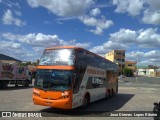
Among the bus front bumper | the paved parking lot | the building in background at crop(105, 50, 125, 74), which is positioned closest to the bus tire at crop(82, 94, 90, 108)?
the paved parking lot

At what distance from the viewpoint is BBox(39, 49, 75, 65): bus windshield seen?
1445 centimetres

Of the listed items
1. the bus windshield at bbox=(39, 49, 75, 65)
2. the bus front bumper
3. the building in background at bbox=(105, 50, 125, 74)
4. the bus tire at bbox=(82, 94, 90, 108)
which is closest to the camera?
the bus front bumper

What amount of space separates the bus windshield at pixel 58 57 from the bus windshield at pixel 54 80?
520 millimetres

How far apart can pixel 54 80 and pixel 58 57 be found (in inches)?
51.1

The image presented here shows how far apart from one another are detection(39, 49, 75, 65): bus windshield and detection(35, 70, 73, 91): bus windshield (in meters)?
0.52

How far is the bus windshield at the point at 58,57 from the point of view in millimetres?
14453

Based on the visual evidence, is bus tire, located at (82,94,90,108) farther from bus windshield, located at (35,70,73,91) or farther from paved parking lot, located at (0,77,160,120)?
bus windshield, located at (35,70,73,91)

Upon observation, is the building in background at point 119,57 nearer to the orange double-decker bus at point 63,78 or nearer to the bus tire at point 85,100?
the bus tire at point 85,100

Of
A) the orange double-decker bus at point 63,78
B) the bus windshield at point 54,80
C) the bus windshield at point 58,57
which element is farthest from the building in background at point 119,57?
the bus windshield at point 54,80

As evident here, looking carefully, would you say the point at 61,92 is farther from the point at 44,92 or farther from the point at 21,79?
the point at 21,79

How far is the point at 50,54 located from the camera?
1508 centimetres

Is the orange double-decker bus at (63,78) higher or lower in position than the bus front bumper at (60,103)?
higher

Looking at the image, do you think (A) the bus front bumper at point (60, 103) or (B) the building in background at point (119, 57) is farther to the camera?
(B) the building in background at point (119, 57)

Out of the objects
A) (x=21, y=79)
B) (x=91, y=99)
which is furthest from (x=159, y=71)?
(x=91, y=99)
